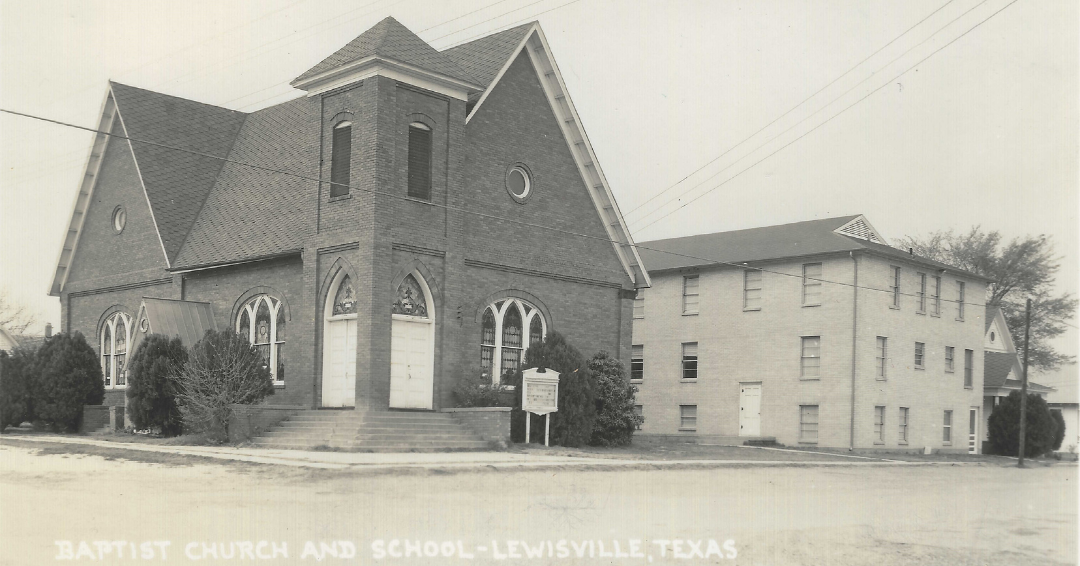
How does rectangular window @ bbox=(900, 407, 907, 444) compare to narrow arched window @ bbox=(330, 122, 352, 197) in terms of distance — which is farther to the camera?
rectangular window @ bbox=(900, 407, 907, 444)

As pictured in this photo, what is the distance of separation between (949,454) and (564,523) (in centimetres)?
3216

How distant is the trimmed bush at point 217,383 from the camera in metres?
24.6

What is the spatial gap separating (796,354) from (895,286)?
479cm

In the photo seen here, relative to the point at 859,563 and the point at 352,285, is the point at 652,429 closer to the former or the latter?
the point at 352,285

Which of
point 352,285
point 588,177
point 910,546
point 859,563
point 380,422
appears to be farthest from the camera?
point 588,177

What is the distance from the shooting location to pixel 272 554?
11.2 meters

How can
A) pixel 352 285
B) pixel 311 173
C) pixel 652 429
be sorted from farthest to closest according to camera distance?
pixel 652 429 → pixel 311 173 → pixel 352 285

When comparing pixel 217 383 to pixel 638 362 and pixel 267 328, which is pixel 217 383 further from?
pixel 638 362

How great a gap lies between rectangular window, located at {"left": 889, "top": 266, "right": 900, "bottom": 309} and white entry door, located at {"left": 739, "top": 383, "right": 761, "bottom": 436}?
6.06m

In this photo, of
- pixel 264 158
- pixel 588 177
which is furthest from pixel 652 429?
pixel 264 158

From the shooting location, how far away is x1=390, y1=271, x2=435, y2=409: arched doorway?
2603 cm

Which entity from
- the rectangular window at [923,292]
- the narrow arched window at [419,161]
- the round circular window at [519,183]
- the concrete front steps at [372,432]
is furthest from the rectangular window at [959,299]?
the narrow arched window at [419,161]

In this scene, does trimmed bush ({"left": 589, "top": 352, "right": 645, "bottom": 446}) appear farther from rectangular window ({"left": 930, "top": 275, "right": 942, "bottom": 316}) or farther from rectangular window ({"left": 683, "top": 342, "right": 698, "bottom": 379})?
rectangular window ({"left": 930, "top": 275, "right": 942, "bottom": 316})

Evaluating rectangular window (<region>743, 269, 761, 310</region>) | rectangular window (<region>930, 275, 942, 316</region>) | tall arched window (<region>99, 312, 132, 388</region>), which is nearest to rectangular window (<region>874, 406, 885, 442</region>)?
rectangular window (<region>930, 275, 942, 316</region>)
